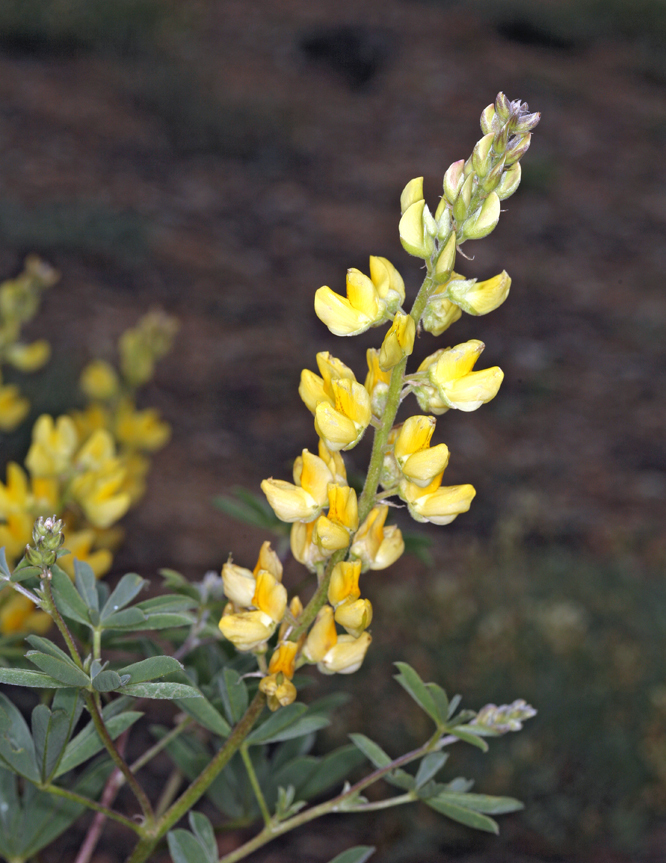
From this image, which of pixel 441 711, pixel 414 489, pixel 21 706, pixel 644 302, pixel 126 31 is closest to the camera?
pixel 414 489

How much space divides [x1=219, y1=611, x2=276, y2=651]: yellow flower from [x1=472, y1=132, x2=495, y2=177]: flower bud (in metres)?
0.44

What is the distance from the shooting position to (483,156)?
2.33 ft

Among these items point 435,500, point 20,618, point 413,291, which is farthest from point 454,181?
point 413,291

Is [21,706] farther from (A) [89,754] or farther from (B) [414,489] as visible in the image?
(B) [414,489]

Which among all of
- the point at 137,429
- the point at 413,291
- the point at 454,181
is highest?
the point at 454,181

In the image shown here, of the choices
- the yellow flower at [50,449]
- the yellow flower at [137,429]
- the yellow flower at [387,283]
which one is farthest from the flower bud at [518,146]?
the yellow flower at [137,429]

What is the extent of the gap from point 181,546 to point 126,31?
18.5 ft

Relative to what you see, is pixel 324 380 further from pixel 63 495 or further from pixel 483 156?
pixel 63 495

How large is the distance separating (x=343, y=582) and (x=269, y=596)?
3.2 inches

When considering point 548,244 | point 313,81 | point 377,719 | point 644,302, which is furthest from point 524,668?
point 313,81

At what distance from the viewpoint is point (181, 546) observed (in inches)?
114

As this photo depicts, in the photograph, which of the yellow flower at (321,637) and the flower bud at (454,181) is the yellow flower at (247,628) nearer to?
the yellow flower at (321,637)

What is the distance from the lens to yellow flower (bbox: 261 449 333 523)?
0.77 meters

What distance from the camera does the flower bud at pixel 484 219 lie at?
723mm
